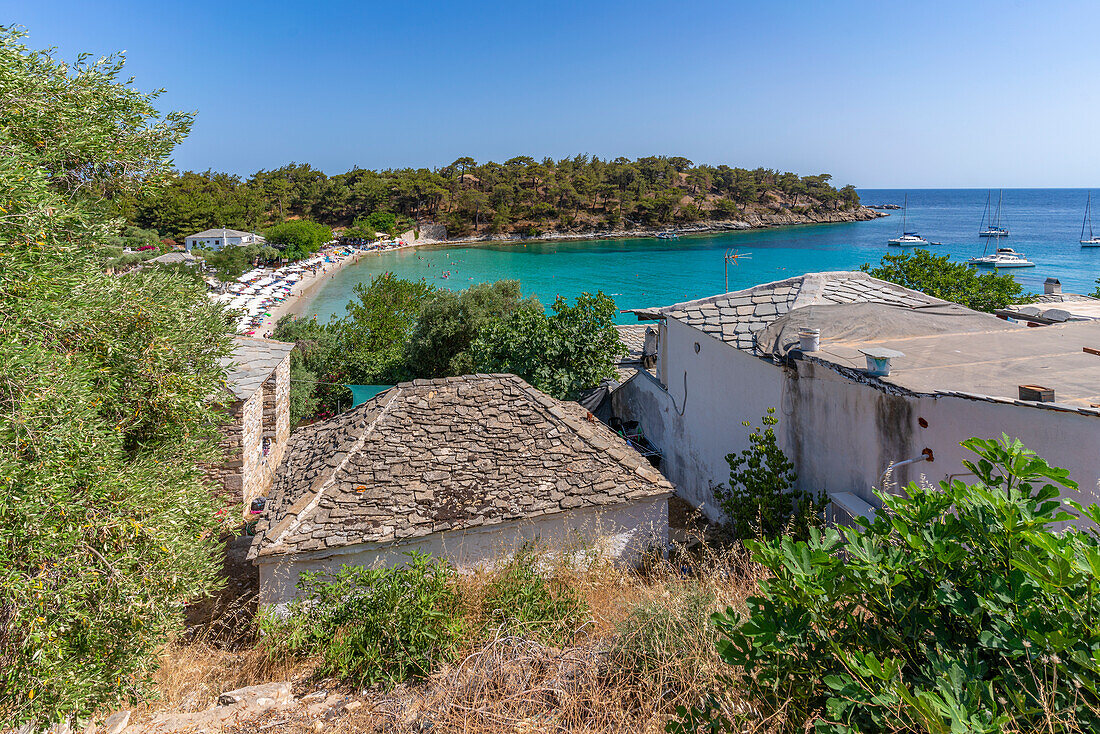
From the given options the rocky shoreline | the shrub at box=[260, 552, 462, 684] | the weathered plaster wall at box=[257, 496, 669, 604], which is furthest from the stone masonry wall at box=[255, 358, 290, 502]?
the rocky shoreline

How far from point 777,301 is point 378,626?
905 centimetres

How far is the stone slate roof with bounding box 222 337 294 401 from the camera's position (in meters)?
13.3

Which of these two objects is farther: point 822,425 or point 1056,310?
point 1056,310

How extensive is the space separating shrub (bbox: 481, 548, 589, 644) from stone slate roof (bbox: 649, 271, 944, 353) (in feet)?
18.3

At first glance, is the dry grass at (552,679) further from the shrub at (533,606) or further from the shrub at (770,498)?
the shrub at (770,498)

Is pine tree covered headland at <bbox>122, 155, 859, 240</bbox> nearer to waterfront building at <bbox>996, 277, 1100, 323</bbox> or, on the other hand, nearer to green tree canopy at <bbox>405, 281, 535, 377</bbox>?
green tree canopy at <bbox>405, 281, 535, 377</bbox>

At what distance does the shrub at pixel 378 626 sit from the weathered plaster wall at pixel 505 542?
1.25 metres

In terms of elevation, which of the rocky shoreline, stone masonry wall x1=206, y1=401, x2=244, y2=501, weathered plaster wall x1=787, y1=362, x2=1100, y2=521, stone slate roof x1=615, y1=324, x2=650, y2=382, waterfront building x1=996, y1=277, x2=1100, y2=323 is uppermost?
the rocky shoreline

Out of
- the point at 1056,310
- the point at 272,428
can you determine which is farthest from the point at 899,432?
the point at 272,428

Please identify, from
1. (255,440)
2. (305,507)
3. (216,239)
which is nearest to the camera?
(305,507)

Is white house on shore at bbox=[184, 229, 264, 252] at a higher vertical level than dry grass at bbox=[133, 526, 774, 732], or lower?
higher

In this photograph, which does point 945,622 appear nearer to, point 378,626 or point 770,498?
point 378,626

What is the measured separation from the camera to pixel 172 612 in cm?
580

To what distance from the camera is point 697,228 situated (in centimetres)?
12694
